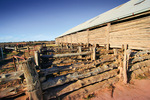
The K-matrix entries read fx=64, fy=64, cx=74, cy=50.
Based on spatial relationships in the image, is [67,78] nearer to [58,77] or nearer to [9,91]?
[58,77]

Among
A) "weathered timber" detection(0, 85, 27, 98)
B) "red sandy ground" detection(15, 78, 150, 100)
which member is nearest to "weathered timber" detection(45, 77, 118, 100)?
"red sandy ground" detection(15, 78, 150, 100)

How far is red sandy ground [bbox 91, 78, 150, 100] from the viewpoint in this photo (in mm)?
2617

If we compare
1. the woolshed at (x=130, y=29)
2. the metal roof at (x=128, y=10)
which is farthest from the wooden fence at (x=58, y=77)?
the metal roof at (x=128, y=10)

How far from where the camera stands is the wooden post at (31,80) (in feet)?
6.11

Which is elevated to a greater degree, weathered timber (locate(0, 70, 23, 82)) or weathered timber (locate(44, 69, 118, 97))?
weathered timber (locate(0, 70, 23, 82))

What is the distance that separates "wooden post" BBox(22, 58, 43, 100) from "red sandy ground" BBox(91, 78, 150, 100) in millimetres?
2175

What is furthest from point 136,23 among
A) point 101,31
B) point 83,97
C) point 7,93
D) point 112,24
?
point 7,93

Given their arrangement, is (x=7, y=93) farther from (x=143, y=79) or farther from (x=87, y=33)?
(x=87, y=33)

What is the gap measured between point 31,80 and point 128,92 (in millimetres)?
3878

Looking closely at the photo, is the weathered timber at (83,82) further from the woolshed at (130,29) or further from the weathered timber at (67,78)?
the woolshed at (130,29)

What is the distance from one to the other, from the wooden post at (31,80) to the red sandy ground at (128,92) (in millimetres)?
2175

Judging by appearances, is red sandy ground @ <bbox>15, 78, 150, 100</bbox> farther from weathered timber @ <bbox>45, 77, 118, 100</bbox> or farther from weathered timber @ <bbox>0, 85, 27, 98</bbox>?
weathered timber @ <bbox>0, 85, 27, 98</bbox>

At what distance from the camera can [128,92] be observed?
2.81 meters

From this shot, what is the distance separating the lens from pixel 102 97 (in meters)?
2.68
